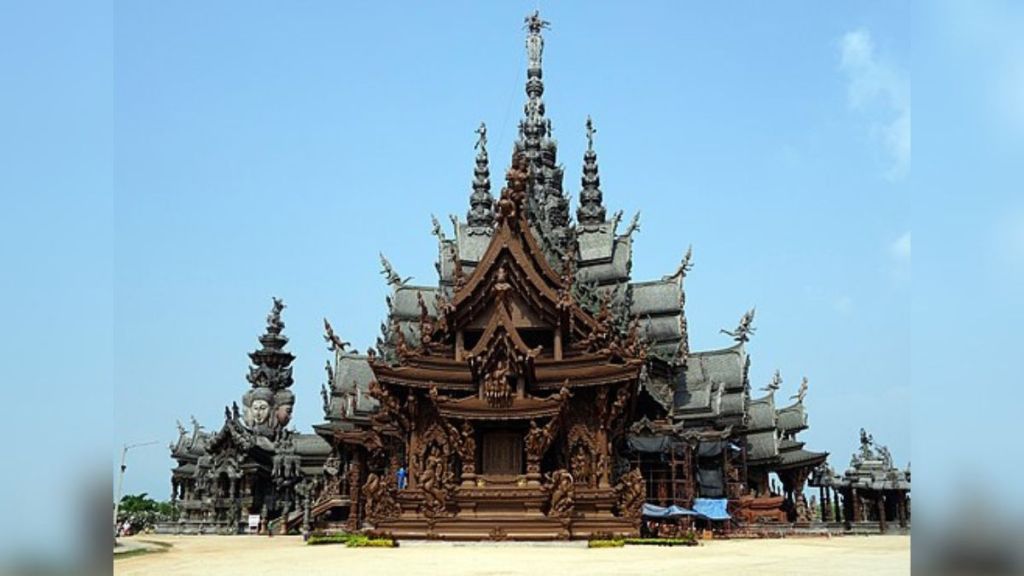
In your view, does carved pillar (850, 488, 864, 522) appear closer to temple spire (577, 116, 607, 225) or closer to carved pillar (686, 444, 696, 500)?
carved pillar (686, 444, 696, 500)

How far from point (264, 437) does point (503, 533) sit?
32.1 metres

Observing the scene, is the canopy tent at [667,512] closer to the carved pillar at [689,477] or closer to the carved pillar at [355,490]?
the carved pillar at [689,477]

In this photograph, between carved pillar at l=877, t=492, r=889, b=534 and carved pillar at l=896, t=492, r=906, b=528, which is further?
carved pillar at l=896, t=492, r=906, b=528

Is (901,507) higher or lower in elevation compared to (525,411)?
lower

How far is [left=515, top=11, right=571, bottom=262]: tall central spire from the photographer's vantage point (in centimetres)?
5072

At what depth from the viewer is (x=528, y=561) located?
60.1 feet

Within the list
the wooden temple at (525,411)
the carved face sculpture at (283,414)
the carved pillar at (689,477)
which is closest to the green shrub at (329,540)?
the wooden temple at (525,411)

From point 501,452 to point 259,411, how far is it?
34.6m

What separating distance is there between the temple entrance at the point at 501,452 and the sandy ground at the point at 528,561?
367 centimetres

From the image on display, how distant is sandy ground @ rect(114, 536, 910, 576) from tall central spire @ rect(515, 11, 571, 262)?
27541 mm

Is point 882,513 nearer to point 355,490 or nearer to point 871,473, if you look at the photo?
point 871,473

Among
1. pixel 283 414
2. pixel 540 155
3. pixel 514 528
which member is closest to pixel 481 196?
pixel 540 155

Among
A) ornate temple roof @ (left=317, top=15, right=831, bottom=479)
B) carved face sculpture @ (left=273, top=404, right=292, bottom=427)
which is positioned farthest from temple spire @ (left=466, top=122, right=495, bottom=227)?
carved face sculpture @ (left=273, top=404, right=292, bottom=427)
